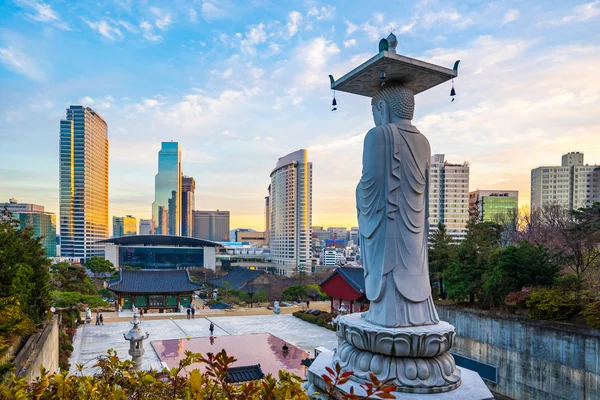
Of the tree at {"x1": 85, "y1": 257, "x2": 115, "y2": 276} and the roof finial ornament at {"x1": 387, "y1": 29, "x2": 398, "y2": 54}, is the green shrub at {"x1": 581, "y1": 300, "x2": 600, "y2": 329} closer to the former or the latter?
the roof finial ornament at {"x1": 387, "y1": 29, "x2": 398, "y2": 54}

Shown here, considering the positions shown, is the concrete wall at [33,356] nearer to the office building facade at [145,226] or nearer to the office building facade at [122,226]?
the office building facade at [122,226]

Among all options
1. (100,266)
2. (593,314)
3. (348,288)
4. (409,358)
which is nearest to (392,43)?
(409,358)

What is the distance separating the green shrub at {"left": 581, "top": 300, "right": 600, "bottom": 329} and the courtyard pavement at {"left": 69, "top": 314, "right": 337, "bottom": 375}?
33.2 ft

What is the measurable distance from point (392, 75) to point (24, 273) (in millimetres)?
10180

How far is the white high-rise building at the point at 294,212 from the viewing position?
61.9 meters

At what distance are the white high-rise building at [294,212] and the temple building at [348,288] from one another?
1453 inches

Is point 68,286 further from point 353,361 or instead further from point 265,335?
point 353,361

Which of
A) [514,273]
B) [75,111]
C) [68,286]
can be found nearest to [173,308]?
[68,286]

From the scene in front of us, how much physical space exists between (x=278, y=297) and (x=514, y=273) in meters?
21.6

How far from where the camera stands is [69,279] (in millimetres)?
25078

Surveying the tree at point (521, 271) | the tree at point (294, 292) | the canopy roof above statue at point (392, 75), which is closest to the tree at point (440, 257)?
the tree at point (521, 271)

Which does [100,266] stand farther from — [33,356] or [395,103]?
[395,103]

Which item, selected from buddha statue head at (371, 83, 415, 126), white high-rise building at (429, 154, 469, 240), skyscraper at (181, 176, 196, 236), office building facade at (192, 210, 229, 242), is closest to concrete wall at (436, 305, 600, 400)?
buddha statue head at (371, 83, 415, 126)

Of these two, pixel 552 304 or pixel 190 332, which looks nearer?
pixel 552 304
